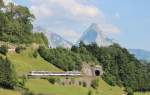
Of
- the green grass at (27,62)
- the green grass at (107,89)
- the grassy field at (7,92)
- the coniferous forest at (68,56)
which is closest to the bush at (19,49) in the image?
the green grass at (27,62)

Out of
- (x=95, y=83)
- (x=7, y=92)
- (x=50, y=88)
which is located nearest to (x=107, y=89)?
(x=95, y=83)

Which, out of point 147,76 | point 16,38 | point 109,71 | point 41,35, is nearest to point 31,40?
point 16,38

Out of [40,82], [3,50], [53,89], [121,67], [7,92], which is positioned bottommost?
[53,89]

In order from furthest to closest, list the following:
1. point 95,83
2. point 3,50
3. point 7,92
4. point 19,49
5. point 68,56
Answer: point 68,56 → point 95,83 → point 19,49 → point 3,50 → point 7,92

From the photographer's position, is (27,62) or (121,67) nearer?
(27,62)

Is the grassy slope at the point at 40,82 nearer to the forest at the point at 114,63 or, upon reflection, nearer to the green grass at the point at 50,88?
the green grass at the point at 50,88

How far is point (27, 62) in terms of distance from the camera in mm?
128250

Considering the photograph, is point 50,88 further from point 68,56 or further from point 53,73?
point 68,56

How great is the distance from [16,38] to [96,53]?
42.1m

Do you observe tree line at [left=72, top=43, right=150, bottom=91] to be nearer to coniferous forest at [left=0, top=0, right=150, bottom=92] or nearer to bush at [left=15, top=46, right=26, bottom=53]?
coniferous forest at [left=0, top=0, right=150, bottom=92]

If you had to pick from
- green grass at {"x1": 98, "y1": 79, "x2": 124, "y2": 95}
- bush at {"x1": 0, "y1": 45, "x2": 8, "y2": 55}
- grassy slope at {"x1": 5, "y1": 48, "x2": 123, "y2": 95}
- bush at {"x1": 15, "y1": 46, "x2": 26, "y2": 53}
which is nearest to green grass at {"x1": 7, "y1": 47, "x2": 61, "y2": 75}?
grassy slope at {"x1": 5, "y1": 48, "x2": 123, "y2": 95}

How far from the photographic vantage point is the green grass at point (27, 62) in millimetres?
121062

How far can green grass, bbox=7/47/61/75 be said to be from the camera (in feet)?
397

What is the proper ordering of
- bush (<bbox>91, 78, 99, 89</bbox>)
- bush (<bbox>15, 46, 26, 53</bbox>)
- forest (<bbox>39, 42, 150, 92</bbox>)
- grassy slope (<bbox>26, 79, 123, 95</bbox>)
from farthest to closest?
forest (<bbox>39, 42, 150, 92</bbox>) → bush (<bbox>91, 78, 99, 89</bbox>) → bush (<bbox>15, 46, 26, 53</bbox>) → grassy slope (<bbox>26, 79, 123, 95</bbox>)
